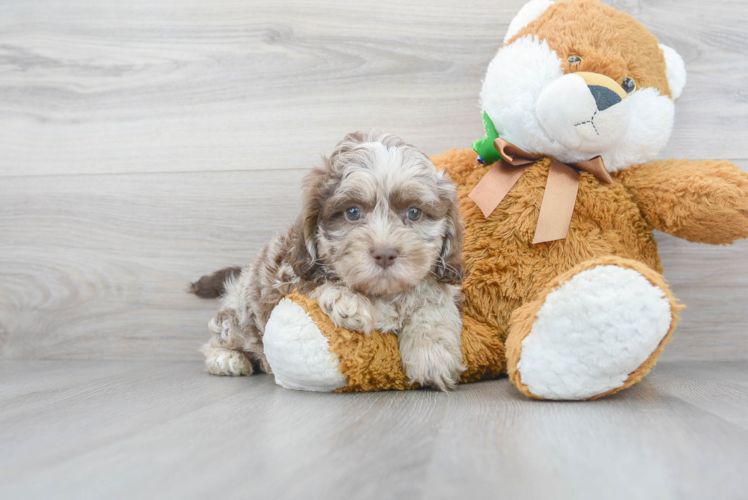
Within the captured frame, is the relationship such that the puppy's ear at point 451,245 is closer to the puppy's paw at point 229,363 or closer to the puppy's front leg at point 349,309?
the puppy's front leg at point 349,309

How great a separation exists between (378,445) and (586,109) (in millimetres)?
1118

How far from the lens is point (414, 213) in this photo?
154 centimetres

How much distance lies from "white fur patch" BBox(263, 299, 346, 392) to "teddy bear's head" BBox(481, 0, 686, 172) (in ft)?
2.97

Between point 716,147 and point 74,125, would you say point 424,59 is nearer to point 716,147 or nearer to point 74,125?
point 716,147

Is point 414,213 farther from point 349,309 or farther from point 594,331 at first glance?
point 594,331

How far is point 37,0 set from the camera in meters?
2.47

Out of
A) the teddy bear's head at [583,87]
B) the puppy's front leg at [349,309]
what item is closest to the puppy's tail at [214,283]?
the puppy's front leg at [349,309]

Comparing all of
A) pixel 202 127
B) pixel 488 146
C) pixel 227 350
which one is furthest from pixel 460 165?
pixel 202 127

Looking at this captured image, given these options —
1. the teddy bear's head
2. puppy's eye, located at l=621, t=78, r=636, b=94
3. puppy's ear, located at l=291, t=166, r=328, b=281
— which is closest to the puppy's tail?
puppy's ear, located at l=291, t=166, r=328, b=281

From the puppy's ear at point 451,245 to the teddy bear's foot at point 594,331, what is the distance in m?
0.28

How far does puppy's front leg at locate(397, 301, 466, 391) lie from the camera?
1.50 m

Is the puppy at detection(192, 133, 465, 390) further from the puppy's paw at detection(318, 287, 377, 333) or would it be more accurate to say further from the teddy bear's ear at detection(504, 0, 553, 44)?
the teddy bear's ear at detection(504, 0, 553, 44)

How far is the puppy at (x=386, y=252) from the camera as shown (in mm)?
1453

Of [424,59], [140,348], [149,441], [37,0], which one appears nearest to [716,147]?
[424,59]
